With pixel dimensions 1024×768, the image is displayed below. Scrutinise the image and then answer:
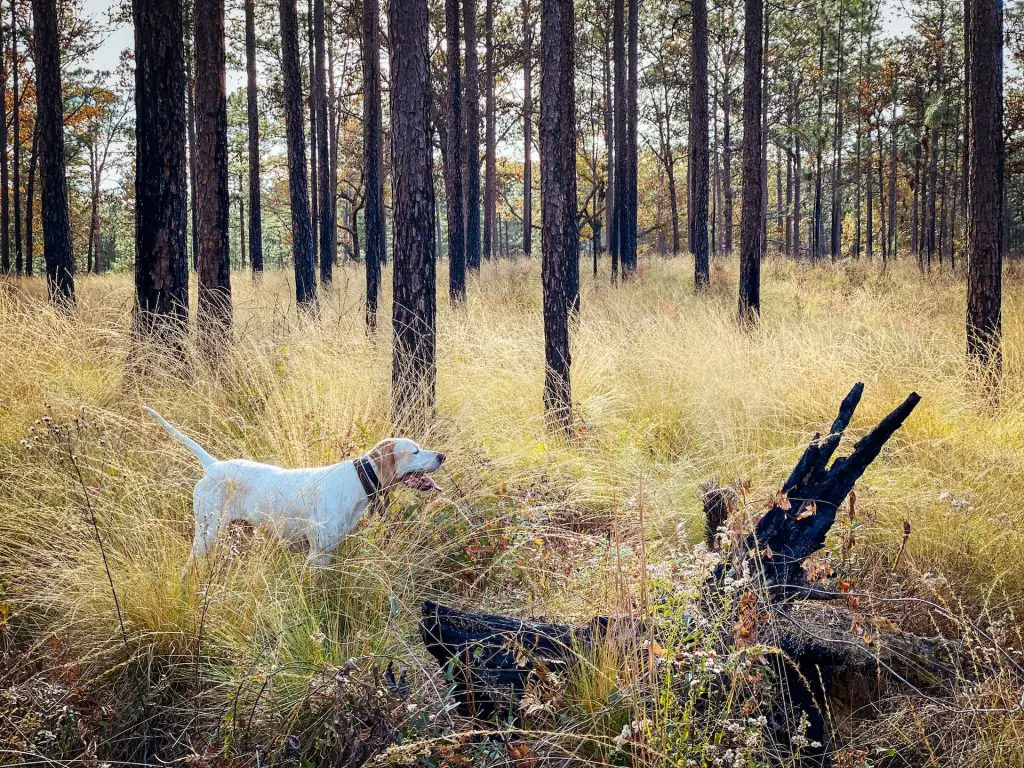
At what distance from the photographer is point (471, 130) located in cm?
1725

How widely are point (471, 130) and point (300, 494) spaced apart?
50.7 ft

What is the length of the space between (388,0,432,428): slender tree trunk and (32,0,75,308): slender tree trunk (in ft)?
23.4

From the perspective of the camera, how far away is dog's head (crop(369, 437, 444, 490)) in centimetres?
339

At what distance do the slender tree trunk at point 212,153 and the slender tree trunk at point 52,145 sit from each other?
3707 mm

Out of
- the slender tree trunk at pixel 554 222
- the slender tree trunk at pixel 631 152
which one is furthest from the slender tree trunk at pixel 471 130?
the slender tree trunk at pixel 554 222

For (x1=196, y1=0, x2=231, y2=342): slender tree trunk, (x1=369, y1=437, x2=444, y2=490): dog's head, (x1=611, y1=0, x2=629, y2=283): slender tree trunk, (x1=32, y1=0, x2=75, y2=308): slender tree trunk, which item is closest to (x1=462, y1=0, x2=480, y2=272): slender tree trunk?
(x1=611, y1=0, x2=629, y2=283): slender tree trunk

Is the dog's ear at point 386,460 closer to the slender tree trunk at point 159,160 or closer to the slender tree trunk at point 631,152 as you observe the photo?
the slender tree trunk at point 159,160

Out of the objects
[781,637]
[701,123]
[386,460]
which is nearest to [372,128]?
[701,123]

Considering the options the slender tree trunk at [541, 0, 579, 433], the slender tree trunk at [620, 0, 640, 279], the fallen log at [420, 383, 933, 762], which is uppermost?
the slender tree trunk at [620, 0, 640, 279]

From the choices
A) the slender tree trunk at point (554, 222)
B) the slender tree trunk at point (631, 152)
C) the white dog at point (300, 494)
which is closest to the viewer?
the white dog at point (300, 494)

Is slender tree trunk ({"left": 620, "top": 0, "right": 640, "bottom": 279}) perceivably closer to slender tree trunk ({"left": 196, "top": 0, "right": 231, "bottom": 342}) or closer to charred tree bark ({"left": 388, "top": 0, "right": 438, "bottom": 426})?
slender tree trunk ({"left": 196, "top": 0, "right": 231, "bottom": 342})

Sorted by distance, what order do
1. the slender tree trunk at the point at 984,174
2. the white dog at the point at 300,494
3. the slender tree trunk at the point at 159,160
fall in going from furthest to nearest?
the slender tree trunk at the point at 159,160
the slender tree trunk at the point at 984,174
the white dog at the point at 300,494

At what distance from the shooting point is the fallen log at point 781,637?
2.60m

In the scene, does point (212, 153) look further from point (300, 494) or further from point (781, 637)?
point (781, 637)
